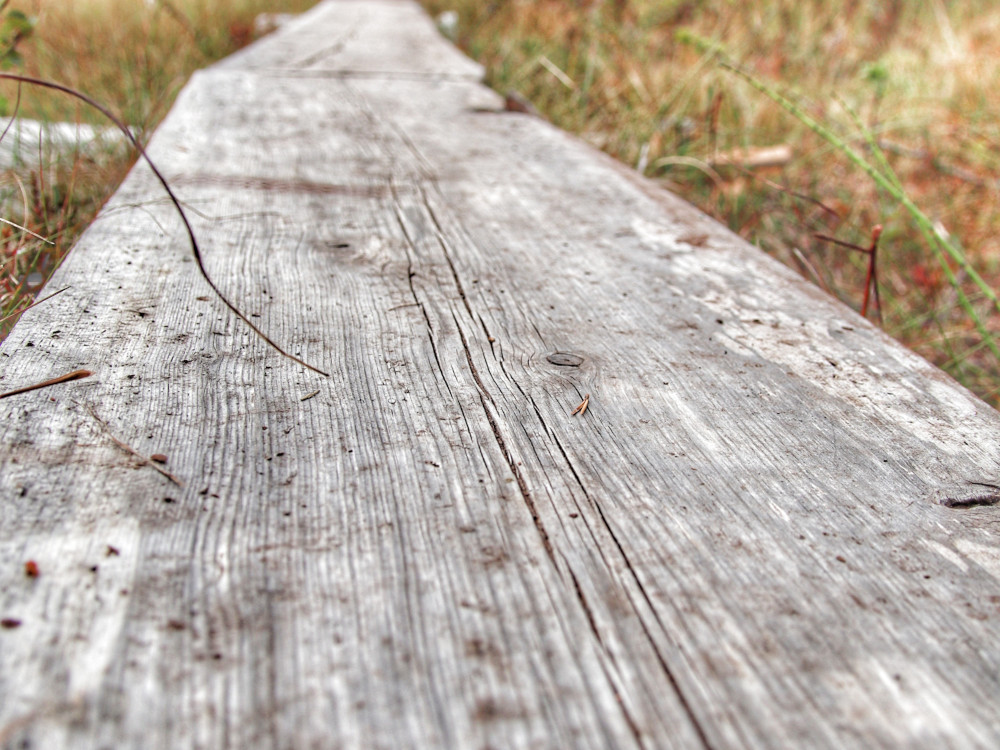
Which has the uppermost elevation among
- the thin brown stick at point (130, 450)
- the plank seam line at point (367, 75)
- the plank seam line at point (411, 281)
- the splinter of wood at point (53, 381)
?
the plank seam line at point (367, 75)

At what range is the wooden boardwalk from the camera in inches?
22.3

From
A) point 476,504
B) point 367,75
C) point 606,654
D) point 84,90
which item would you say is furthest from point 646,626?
point 84,90

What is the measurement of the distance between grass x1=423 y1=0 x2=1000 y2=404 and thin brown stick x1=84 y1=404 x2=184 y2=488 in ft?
4.31

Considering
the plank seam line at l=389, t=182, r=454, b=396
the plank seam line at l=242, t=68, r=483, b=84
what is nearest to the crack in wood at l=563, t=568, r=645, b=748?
the plank seam line at l=389, t=182, r=454, b=396

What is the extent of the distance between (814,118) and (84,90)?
2.70m

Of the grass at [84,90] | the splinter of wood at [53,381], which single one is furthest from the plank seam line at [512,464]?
the grass at [84,90]

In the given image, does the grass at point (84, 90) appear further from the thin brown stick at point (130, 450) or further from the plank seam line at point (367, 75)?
the plank seam line at point (367, 75)

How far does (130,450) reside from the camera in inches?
31.1

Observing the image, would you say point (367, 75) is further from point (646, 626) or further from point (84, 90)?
point (646, 626)

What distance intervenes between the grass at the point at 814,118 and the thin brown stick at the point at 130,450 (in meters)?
1.31

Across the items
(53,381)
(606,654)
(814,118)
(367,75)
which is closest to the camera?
(606,654)

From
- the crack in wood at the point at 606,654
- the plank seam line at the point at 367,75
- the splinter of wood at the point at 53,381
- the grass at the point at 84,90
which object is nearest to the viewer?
the crack in wood at the point at 606,654

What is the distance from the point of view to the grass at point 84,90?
1596mm

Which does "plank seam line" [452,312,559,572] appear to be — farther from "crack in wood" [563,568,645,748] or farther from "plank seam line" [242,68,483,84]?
"plank seam line" [242,68,483,84]
